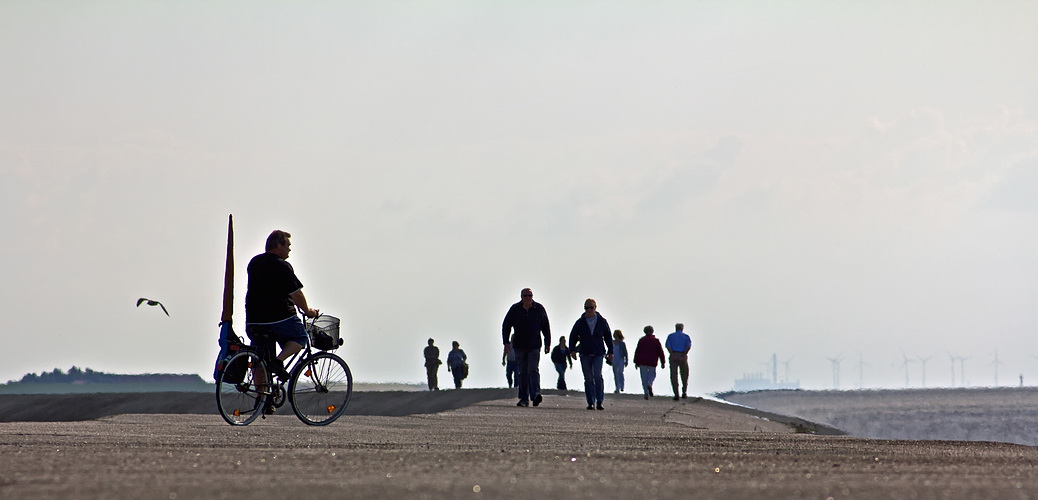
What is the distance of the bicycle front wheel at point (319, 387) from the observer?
1316cm

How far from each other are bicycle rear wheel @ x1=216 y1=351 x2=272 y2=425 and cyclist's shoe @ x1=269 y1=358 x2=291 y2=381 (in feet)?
0.23

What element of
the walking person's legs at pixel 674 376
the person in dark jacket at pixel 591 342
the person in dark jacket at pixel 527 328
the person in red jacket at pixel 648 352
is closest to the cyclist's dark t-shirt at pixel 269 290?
the person in dark jacket at pixel 527 328

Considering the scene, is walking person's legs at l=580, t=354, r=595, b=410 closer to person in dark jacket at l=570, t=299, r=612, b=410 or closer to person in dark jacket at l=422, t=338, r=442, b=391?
person in dark jacket at l=570, t=299, r=612, b=410

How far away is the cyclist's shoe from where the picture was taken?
13.0 m

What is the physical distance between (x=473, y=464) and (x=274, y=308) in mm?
5147

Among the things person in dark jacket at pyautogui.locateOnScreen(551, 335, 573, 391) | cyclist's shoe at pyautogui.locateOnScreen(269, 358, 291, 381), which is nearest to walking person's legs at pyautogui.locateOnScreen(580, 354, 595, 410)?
cyclist's shoe at pyautogui.locateOnScreen(269, 358, 291, 381)

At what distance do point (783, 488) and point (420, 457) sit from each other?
2712 millimetres

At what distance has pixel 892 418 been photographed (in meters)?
43.2

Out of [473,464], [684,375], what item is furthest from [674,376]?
[473,464]

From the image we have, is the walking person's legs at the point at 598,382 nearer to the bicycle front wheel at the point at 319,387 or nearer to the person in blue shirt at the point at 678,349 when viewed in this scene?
the person in blue shirt at the point at 678,349

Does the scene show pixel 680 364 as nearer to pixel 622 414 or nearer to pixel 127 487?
pixel 622 414

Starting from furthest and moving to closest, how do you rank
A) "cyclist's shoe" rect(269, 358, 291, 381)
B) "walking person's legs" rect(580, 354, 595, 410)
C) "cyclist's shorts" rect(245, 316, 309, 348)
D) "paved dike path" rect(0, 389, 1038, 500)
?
"walking person's legs" rect(580, 354, 595, 410) < "cyclist's shoe" rect(269, 358, 291, 381) < "cyclist's shorts" rect(245, 316, 309, 348) < "paved dike path" rect(0, 389, 1038, 500)

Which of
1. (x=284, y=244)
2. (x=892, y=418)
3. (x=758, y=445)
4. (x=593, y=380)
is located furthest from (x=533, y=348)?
(x=892, y=418)

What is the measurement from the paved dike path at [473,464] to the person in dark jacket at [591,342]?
9.65 m
